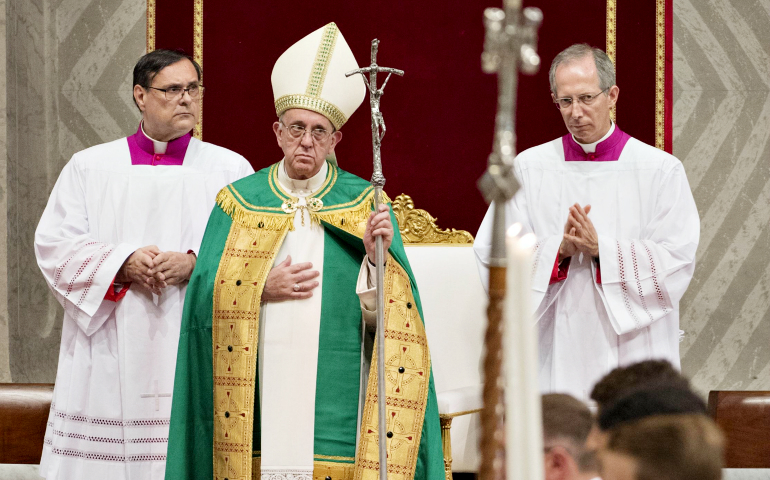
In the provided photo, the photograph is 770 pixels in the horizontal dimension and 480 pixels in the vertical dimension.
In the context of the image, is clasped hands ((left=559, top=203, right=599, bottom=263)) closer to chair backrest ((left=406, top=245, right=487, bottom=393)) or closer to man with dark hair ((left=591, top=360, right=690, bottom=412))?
chair backrest ((left=406, top=245, right=487, bottom=393))

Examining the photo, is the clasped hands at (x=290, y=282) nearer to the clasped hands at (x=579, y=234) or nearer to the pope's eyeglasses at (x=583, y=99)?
the clasped hands at (x=579, y=234)

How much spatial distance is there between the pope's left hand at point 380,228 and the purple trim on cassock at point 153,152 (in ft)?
5.27

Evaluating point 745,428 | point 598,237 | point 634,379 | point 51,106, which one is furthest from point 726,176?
point 634,379

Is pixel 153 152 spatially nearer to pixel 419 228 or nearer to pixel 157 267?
pixel 157 267

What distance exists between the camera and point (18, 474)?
225 inches

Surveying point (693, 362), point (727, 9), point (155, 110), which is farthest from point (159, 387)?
point (727, 9)

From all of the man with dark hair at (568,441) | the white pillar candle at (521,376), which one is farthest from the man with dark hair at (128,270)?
the white pillar candle at (521,376)

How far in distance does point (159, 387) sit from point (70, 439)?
0.47 meters

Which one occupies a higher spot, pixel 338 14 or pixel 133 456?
pixel 338 14

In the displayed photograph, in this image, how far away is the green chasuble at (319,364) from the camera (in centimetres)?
391

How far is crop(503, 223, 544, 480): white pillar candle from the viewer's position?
93 centimetres

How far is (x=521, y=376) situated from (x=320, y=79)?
3.35 m

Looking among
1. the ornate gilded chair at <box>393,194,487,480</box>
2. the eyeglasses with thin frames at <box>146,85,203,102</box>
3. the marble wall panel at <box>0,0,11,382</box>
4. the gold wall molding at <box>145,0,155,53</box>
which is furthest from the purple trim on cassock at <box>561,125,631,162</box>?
the marble wall panel at <box>0,0,11,382</box>

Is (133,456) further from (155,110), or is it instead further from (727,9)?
(727,9)
